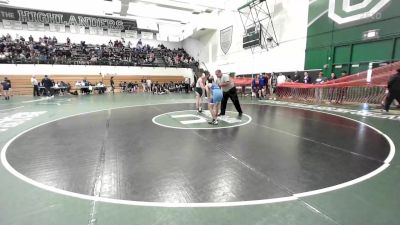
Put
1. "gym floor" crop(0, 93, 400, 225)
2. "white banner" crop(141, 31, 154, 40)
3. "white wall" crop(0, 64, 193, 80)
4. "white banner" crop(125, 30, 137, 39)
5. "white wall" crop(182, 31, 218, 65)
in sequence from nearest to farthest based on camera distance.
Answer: "gym floor" crop(0, 93, 400, 225) → "white wall" crop(0, 64, 193, 80) → "white wall" crop(182, 31, 218, 65) → "white banner" crop(125, 30, 137, 39) → "white banner" crop(141, 31, 154, 40)


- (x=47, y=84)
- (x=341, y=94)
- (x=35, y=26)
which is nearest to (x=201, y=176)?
(x=341, y=94)

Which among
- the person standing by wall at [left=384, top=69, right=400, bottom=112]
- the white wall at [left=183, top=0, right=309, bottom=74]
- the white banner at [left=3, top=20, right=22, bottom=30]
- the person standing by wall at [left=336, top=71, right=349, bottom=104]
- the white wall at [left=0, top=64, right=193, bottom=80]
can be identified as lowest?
the person standing by wall at [left=336, top=71, right=349, bottom=104]

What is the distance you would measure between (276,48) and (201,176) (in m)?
17.6

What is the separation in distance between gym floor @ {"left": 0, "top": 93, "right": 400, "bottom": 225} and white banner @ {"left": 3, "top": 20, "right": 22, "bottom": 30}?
30.5 m

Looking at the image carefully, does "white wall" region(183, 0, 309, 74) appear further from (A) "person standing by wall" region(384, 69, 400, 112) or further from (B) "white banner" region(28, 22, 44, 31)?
(B) "white banner" region(28, 22, 44, 31)

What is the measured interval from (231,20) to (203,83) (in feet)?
59.4

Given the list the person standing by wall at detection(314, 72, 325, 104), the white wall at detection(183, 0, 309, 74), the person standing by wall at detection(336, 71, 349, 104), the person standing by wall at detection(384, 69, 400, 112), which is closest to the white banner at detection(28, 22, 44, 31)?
the white wall at detection(183, 0, 309, 74)

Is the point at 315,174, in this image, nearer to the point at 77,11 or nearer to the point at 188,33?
the point at 188,33

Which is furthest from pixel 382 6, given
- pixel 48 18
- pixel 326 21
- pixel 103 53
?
pixel 48 18

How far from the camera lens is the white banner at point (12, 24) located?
2908 cm

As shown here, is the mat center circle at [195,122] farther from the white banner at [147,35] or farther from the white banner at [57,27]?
the white banner at [147,35]

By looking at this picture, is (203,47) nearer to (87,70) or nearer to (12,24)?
(87,70)

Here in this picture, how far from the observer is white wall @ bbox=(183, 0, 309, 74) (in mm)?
16781

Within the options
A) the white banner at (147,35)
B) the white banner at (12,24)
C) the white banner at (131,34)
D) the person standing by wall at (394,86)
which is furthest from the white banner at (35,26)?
the person standing by wall at (394,86)
